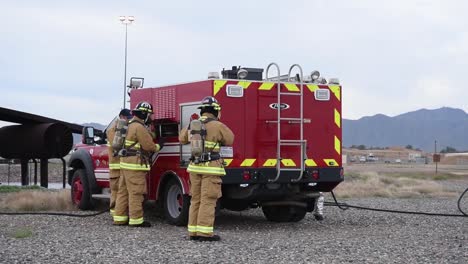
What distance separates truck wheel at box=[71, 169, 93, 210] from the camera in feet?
46.2

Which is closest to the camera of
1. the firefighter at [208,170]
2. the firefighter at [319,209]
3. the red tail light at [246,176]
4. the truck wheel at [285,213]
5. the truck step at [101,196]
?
the firefighter at [208,170]

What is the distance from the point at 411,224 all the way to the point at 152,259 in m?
6.02

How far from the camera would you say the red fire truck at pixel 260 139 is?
442 inches

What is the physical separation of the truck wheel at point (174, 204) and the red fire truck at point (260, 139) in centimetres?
1

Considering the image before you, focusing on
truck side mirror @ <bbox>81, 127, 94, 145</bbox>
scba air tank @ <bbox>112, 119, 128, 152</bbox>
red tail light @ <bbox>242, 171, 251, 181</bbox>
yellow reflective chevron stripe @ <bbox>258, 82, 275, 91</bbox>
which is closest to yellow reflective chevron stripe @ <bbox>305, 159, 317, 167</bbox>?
red tail light @ <bbox>242, 171, 251, 181</bbox>

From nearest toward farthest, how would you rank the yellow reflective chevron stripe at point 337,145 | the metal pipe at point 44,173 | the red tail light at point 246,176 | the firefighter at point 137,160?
the red tail light at point 246,176 < the firefighter at point 137,160 < the yellow reflective chevron stripe at point 337,145 < the metal pipe at point 44,173

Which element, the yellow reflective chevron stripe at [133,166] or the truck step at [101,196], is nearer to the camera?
the yellow reflective chevron stripe at [133,166]

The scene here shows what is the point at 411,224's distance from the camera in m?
12.8

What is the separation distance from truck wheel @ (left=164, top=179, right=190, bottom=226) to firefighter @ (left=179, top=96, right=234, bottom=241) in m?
1.20

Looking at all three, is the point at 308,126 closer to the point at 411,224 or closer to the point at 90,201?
the point at 411,224

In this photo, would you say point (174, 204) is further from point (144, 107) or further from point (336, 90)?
point (336, 90)

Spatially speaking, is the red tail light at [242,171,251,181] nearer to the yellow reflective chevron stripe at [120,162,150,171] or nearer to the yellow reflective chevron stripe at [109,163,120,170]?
the yellow reflective chevron stripe at [120,162,150,171]

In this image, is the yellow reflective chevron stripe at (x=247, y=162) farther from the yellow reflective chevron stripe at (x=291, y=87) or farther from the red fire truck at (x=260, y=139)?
the yellow reflective chevron stripe at (x=291, y=87)

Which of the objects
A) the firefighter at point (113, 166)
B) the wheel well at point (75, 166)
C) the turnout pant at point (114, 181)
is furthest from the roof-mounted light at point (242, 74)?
the wheel well at point (75, 166)
